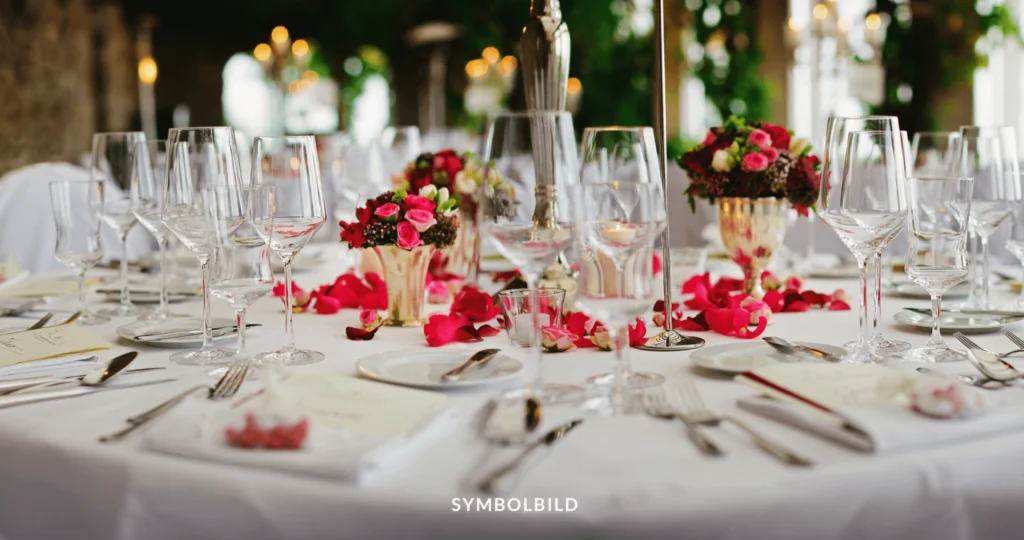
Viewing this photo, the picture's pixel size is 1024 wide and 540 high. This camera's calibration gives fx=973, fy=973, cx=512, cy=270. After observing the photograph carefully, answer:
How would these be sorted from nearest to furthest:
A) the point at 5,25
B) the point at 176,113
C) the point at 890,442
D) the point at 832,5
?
the point at 890,442 → the point at 832,5 → the point at 5,25 → the point at 176,113

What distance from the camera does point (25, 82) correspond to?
8258 millimetres

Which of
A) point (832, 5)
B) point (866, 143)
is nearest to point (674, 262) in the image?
point (866, 143)

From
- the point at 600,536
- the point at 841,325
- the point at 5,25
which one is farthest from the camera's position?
the point at 5,25

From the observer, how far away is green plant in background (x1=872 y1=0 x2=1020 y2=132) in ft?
23.4

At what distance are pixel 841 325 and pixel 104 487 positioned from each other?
1158 mm

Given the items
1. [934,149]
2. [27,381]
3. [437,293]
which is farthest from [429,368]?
[934,149]

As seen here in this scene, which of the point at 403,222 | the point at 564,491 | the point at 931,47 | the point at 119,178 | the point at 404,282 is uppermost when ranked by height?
the point at 931,47

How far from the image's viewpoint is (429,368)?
1.29 metres

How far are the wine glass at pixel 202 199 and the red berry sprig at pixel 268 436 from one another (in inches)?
17.4

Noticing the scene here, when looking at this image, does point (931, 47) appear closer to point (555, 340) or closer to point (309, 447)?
point (555, 340)

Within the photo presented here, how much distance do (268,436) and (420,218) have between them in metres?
0.75

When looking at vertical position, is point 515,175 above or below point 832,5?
below

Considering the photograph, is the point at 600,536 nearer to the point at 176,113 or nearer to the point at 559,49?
the point at 559,49

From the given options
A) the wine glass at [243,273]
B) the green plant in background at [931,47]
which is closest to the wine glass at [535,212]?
the wine glass at [243,273]
